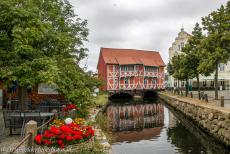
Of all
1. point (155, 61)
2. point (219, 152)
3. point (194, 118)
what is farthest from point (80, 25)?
point (155, 61)

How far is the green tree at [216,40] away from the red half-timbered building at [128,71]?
101ft

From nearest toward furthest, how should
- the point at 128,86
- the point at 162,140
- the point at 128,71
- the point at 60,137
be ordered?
the point at 60,137
the point at 162,140
the point at 128,86
the point at 128,71

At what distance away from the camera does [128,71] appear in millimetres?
58281

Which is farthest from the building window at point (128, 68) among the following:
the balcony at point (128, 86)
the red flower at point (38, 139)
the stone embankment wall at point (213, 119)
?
the red flower at point (38, 139)

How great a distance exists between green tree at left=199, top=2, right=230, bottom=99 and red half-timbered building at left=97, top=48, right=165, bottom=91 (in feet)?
101

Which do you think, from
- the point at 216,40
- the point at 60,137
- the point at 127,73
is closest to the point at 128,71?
the point at 127,73

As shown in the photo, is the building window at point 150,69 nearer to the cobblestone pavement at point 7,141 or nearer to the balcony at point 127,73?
the balcony at point 127,73

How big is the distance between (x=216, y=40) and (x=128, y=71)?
33.5 meters

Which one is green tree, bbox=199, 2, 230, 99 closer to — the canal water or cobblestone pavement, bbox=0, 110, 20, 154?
the canal water

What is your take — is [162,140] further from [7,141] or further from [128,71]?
[128,71]

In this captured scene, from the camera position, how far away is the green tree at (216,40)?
24.4 m

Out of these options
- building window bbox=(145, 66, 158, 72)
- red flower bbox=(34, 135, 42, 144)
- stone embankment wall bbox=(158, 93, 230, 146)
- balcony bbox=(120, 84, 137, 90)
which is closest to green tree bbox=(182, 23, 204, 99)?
stone embankment wall bbox=(158, 93, 230, 146)

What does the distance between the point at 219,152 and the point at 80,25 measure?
19909 mm

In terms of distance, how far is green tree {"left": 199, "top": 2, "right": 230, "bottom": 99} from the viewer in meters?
24.4
